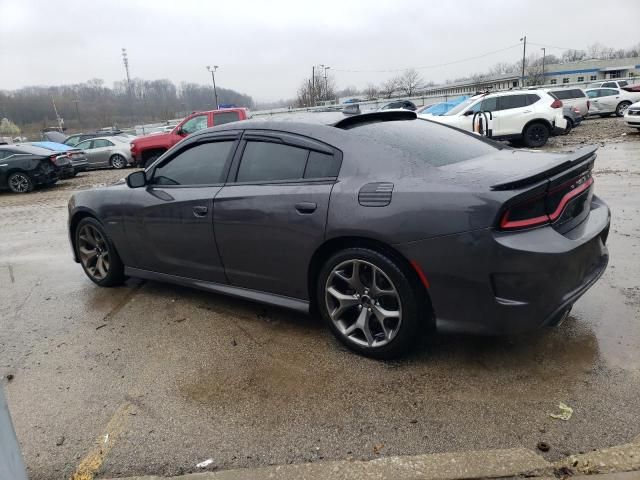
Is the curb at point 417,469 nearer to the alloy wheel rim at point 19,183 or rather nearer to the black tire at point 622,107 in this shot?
the alloy wheel rim at point 19,183

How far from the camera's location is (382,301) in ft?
10.2

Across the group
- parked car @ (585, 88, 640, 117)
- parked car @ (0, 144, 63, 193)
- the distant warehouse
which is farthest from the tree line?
parked car @ (0, 144, 63, 193)

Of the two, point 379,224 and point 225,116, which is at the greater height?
point 225,116

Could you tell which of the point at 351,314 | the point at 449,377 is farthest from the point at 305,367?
the point at 449,377

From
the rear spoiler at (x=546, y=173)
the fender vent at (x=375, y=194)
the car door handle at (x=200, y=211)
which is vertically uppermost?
the rear spoiler at (x=546, y=173)

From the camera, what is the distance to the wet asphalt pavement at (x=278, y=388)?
248cm

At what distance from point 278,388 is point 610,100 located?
95.5 ft

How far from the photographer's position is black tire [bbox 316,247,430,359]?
115 inches

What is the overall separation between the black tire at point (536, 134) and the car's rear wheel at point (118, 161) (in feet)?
46.2

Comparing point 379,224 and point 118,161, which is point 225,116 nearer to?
point 118,161

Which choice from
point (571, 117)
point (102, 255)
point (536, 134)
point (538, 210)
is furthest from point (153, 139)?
point (538, 210)

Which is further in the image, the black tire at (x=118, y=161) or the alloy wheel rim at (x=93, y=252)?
the black tire at (x=118, y=161)

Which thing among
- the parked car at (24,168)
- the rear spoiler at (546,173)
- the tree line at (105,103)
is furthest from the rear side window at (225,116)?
the tree line at (105,103)

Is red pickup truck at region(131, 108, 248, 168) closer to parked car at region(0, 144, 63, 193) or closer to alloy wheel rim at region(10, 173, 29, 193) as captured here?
parked car at region(0, 144, 63, 193)
